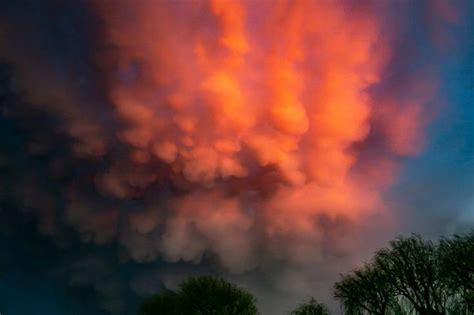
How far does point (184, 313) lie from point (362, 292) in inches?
1368

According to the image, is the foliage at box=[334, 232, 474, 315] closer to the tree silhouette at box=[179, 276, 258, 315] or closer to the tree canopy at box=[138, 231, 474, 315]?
the tree canopy at box=[138, 231, 474, 315]

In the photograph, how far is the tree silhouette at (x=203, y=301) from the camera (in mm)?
73188

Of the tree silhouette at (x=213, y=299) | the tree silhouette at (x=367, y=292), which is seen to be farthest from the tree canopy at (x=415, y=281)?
the tree silhouette at (x=213, y=299)

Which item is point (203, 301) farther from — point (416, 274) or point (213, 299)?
point (416, 274)

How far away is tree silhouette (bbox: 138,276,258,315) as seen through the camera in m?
73.2

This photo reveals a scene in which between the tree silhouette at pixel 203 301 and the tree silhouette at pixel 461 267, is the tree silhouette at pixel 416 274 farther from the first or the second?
the tree silhouette at pixel 203 301

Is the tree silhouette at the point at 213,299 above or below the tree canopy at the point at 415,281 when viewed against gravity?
above

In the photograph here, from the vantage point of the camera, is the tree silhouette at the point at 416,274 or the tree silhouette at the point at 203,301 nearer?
the tree silhouette at the point at 416,274

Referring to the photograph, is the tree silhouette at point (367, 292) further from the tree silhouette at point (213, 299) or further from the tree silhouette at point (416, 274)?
the tree silhouette at point (213, 299)

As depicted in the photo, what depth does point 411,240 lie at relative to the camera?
47.0 m

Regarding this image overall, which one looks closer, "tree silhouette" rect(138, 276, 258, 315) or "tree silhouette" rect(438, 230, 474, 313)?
"tree silhouette" rect(438, 230, 474, 313)

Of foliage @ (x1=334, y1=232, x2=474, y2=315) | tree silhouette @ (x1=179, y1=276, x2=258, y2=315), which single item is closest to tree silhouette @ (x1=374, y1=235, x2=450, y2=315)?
foliage @ (x1=334, y1=232, x2=474, y2=315)

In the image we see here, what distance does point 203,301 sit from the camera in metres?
73.7

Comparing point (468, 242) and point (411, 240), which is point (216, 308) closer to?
point (411, 240)
